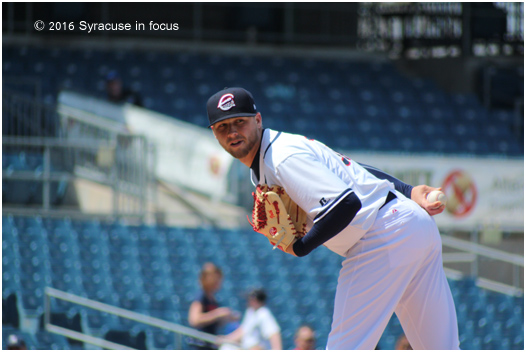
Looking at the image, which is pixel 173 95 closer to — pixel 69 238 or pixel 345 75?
pixel 345 75

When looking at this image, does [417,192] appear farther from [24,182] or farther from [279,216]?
[24,182]

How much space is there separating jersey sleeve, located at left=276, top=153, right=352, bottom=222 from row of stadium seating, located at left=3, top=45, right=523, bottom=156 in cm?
943

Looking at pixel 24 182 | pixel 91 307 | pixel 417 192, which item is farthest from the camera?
pixel 24 182

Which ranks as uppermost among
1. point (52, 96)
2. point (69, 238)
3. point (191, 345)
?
point (52, 96)

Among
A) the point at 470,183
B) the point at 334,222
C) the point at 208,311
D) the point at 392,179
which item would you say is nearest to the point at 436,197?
the point at 392,179

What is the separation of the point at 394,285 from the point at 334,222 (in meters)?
0.43

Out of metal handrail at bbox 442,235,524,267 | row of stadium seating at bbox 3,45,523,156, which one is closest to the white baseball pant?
metal handrail at bbox 442,235,524,267

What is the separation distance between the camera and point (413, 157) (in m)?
11.1

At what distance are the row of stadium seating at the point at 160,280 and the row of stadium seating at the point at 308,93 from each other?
3708mm

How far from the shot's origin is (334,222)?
3.16 m

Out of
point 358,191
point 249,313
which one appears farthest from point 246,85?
point 358,191

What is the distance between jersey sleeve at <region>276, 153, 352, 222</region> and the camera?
316 cm

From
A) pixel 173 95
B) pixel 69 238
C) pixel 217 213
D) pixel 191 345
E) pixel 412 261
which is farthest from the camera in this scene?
pixel 173 95

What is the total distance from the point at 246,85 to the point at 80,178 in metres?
5.82
